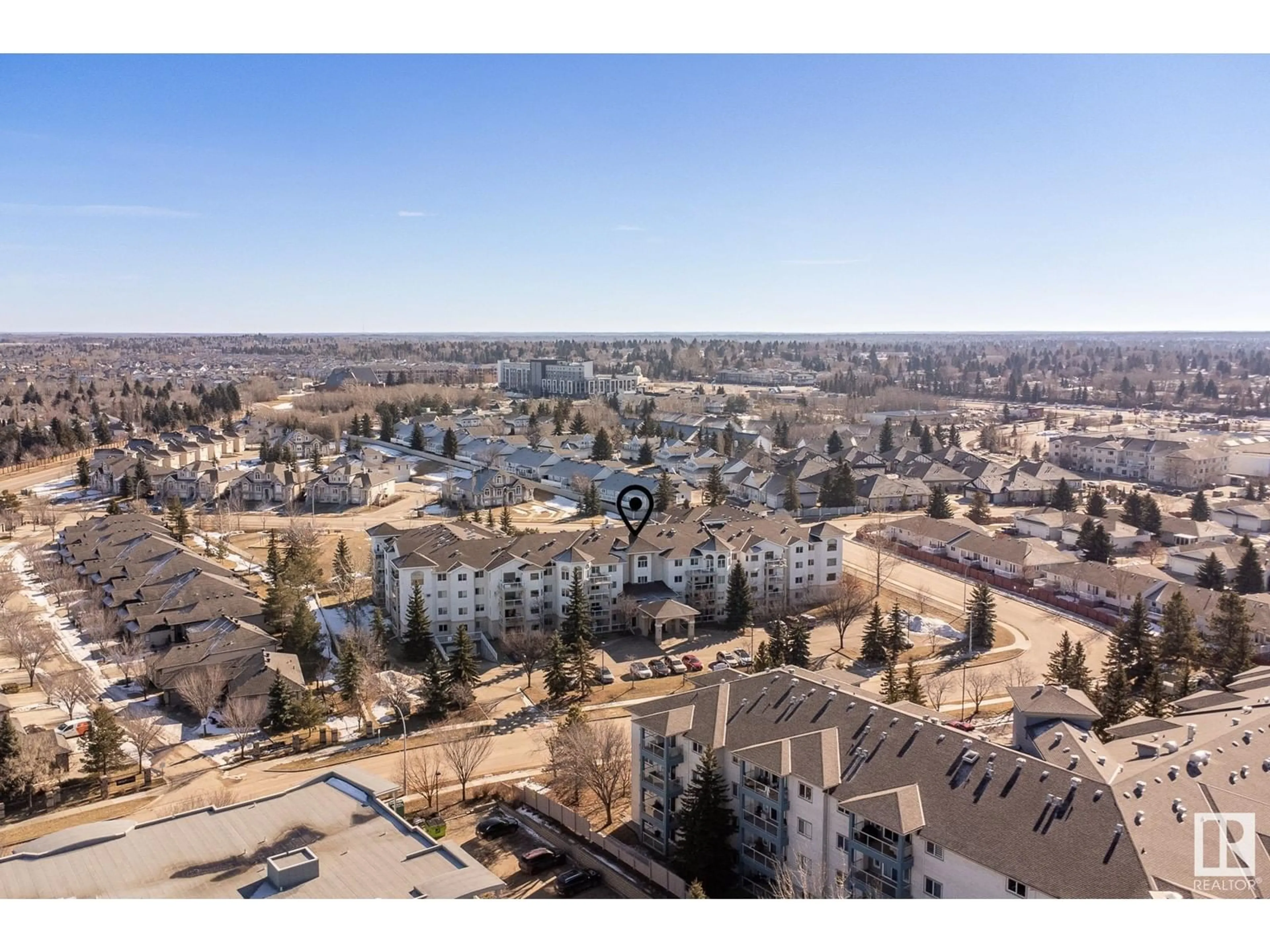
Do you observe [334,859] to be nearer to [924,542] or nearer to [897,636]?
[897,636]

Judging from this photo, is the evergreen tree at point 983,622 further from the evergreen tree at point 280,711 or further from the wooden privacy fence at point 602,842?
the evergreen tree at point 280,711

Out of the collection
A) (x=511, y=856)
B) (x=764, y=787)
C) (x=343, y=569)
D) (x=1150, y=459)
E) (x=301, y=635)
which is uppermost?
(x=1150, y=459)

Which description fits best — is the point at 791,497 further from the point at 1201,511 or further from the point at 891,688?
the point at 891,688

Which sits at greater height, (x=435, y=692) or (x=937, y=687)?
(x=435, y=692)

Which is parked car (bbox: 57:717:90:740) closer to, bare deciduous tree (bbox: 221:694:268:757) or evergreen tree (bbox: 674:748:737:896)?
bare deciduous tree (bbox: 221:694:268:757)

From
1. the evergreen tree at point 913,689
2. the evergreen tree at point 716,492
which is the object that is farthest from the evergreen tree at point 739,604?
the evergreen tree at point 716,492

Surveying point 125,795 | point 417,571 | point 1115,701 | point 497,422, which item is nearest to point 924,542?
point 1115,701

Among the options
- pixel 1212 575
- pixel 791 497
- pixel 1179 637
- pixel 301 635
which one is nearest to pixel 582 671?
pixel 301 635
